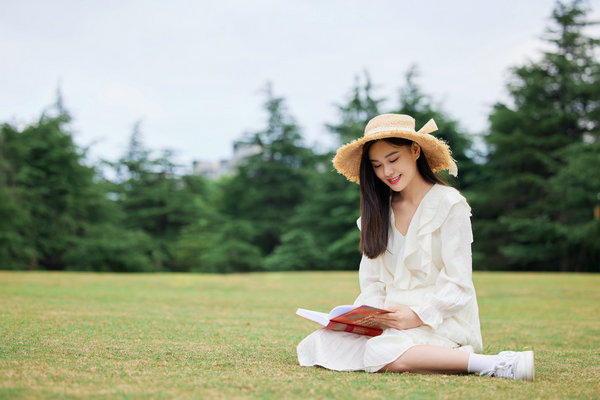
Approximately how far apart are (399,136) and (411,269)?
2.75ft

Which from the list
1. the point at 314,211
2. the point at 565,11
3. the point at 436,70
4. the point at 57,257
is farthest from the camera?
the point at 314,211

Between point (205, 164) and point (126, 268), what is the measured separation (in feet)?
346

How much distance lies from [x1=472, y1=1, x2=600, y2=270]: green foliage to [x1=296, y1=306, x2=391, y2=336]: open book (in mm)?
24811

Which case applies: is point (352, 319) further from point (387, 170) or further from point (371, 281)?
point (387, 170)

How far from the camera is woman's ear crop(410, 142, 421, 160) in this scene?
3.89 m

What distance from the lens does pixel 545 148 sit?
2877 centimetres

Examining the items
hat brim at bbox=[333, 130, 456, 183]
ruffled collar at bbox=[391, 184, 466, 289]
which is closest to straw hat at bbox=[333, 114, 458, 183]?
hat brim at bbox=[333, 130, 456, 183]

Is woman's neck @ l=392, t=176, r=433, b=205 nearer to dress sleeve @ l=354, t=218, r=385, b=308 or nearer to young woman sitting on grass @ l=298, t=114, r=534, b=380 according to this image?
young woman sitting on grass @ l=298, t=114, r=534, b=380

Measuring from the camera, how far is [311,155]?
37688 millimetres

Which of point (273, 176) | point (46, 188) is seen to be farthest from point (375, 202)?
point (273, 176)

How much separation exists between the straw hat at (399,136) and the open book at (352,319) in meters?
A: 1.09

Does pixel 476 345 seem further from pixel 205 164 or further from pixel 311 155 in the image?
pixel 205 164

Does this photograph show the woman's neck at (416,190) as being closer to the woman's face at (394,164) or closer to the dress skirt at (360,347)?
the woman's face at (394,164)

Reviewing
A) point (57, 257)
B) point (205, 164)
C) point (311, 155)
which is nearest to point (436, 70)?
point (311, 155)
